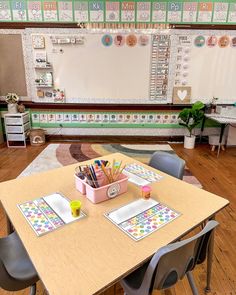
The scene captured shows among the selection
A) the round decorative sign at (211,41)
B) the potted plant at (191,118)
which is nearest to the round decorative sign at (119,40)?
the round decorative sign at (211,41)

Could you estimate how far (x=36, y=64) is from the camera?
4035mm

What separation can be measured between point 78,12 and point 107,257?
412 cm

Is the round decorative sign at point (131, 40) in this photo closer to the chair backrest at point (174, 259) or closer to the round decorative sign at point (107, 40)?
the round decorative sign at point (107, 40)

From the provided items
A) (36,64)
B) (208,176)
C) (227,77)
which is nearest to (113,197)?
(208,176)

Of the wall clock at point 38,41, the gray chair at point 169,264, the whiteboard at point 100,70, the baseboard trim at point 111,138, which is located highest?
the wall clock at point 38,41

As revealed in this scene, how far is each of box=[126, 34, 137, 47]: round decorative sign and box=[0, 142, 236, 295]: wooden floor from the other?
79.0 inches

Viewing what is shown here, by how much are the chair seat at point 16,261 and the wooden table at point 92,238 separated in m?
0.28

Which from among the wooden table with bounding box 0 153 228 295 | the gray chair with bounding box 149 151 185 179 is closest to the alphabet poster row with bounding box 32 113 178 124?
the gray chair with bounding box 149 151 185 179

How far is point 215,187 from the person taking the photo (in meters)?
2.75

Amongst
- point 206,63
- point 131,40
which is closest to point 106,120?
point 131,40

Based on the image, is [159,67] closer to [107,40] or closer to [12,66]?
[107,40]

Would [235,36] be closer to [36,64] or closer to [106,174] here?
[36,64]

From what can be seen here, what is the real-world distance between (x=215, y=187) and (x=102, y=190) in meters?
2.07

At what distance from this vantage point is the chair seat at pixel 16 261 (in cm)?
106
